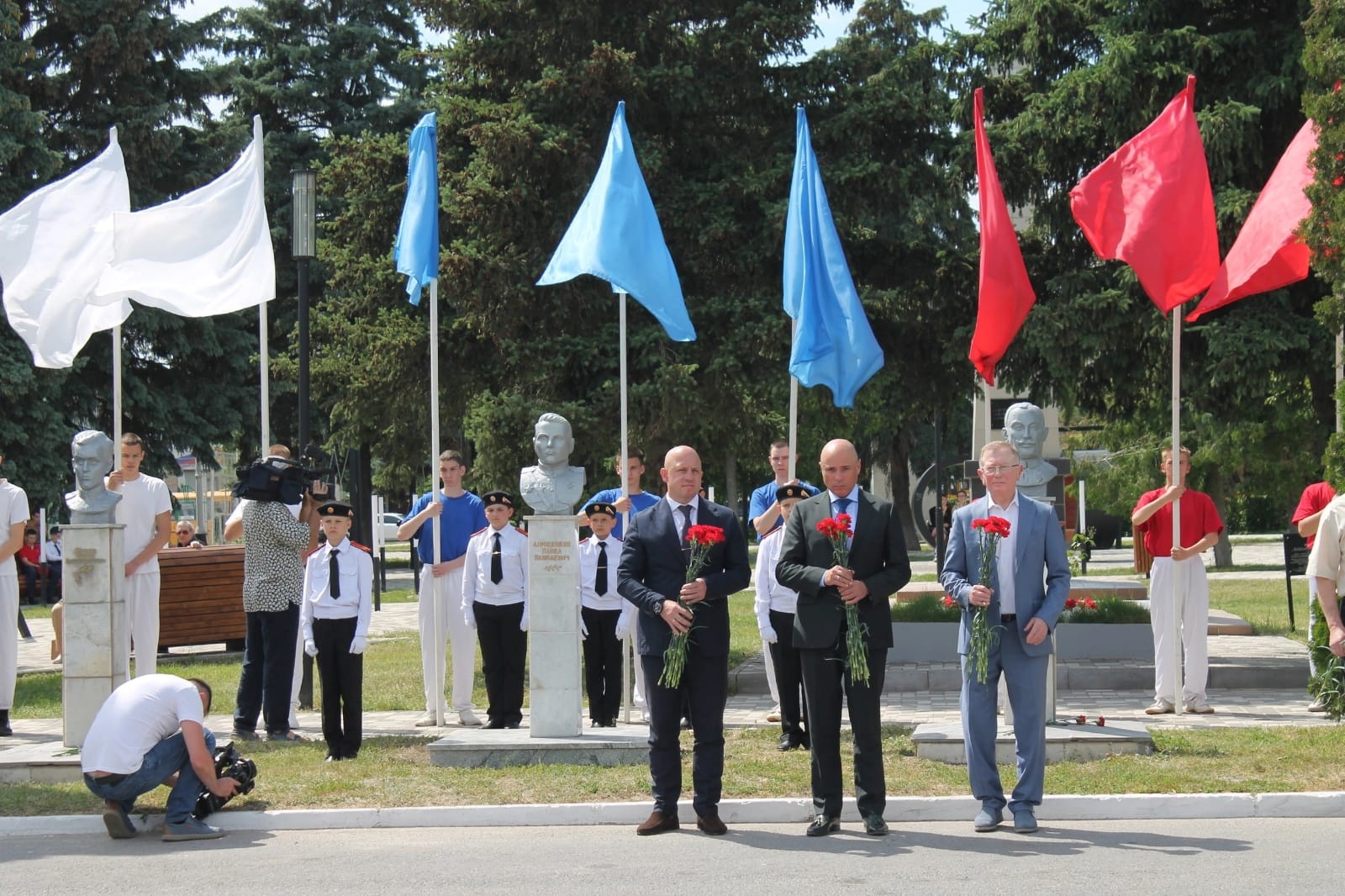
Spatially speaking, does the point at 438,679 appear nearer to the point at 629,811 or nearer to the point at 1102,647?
the point at 629,811

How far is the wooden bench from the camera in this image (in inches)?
731

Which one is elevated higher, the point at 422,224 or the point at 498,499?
the point at 422,224

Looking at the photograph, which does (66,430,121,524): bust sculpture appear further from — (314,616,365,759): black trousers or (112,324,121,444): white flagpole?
(314,616,365,759): black trousers

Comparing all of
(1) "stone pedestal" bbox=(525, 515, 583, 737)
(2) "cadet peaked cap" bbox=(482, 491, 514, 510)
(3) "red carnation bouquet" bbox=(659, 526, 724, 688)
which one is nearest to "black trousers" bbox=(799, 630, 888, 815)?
(3) "red carnation bouquet" bbox=(659, 526, 724, 688)

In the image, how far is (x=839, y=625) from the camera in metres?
8.34

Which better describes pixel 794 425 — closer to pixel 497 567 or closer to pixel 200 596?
pixel 497 567

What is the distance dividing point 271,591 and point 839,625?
4952 mm

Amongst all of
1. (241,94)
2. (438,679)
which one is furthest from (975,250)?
(241,94)

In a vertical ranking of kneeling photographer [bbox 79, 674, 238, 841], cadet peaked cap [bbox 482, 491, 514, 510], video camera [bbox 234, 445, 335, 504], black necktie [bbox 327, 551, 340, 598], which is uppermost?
video camera [bbox 234, 445, 335, 504]

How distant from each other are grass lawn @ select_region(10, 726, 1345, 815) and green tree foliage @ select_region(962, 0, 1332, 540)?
5.66m

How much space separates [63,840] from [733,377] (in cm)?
947

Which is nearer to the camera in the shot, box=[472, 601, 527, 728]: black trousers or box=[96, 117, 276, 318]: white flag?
box=[472, 601, 527, 728]: black trousers

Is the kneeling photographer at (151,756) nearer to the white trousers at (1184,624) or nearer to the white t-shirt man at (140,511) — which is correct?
the white t-shirt man at (140,511)

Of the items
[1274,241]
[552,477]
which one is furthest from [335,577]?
[1274,241]
